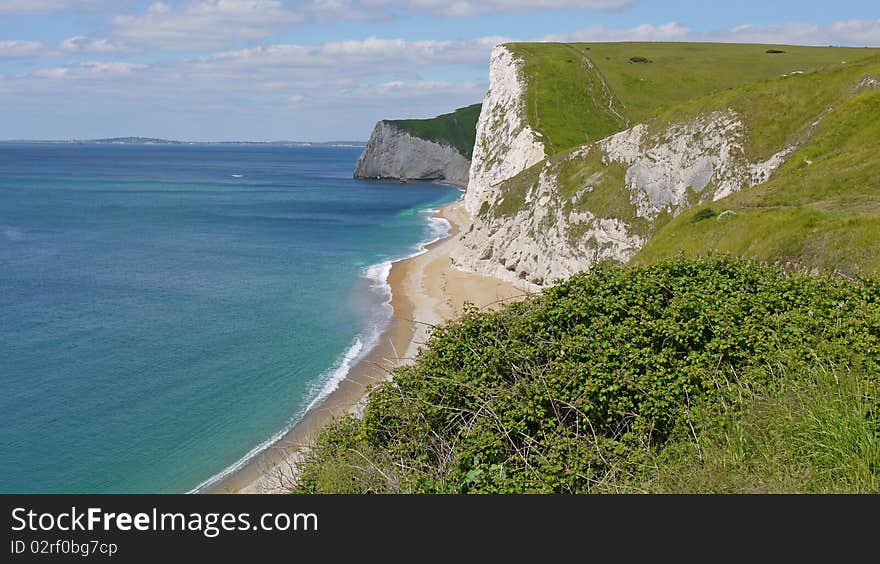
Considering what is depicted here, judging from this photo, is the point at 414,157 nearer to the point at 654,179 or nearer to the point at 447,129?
the point at 447,129

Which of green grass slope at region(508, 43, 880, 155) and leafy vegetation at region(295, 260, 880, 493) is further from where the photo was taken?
green grass slope at region(508, 43, 880, 155)

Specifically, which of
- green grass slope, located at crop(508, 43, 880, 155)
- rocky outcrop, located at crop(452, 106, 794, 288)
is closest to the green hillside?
rocky outcrop, located at crop(452, 106, 794, 288)

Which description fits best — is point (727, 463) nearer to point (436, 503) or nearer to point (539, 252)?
point (436, 503)

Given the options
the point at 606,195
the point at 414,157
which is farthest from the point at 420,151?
the point at 606,195

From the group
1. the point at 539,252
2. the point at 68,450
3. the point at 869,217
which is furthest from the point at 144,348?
the point at 869,217

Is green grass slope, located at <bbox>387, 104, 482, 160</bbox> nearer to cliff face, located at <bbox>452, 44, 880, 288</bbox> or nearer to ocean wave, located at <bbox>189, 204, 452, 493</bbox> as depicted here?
ocean wave, located at <bbox>189, 204, 452, 493</bbox>

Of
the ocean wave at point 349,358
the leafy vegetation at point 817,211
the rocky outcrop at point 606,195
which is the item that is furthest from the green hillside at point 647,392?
the rocky outcrop at point 606,195
